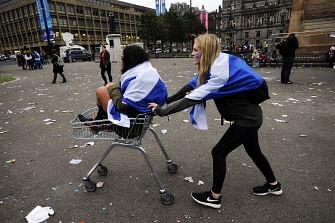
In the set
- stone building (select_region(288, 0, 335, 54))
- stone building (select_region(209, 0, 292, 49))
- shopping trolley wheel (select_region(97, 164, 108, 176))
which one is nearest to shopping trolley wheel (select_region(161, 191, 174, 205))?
shopping trolley wheel (select_region(97, 164, 108, 176))

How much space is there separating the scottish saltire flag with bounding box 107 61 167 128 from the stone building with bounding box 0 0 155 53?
74.0 meters

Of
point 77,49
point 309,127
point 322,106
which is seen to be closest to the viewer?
point 309,127

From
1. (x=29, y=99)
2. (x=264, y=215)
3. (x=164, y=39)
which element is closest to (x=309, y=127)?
(x=264, y=215)

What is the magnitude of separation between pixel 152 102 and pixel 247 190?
1657 mm

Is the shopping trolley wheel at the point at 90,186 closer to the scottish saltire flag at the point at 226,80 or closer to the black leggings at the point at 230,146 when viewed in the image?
the black leggings at the point at 230,146

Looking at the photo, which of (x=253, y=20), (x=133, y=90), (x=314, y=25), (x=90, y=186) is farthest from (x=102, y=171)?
(x=253, y=20)

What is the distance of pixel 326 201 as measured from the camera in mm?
2912

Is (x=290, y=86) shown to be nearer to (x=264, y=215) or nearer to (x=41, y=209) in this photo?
(x=264, y=215)

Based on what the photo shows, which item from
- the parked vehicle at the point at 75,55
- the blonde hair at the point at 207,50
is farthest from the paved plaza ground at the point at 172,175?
the parked vehicle at the point at 75,55

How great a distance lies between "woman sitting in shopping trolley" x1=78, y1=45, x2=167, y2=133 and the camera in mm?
2680

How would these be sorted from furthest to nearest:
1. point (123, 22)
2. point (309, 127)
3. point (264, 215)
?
point (123, 22) < point (309, 127) < point (264, 215)

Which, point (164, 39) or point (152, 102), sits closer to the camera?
point (152, 102)

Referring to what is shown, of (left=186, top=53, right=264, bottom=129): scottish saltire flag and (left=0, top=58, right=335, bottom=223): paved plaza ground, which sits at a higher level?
(left=186, top=53, right=264, bottom=129): scottish saltire flag

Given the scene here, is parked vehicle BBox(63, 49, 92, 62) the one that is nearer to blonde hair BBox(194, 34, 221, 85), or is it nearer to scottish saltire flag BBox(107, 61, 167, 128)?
scottish saltire flag BBox(107, 61, 167, 128)
